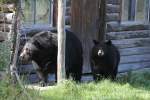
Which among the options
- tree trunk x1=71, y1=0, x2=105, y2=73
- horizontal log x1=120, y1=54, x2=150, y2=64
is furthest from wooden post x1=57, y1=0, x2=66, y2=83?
horizontal log x1=120, y1=54, x2=150, y2=64

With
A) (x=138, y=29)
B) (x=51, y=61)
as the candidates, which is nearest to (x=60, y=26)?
(x=51, y=61)

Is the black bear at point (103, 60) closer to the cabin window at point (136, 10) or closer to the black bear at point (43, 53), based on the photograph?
the black bear at point (43, 53)

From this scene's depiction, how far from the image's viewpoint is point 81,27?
14.1 m

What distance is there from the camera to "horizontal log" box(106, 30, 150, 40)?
1508 cm

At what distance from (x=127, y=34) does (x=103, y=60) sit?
306 cm

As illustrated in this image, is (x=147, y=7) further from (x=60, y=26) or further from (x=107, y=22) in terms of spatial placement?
(x=60, y=26)

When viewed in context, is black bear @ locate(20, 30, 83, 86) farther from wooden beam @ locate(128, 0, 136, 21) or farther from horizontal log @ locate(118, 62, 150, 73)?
wooden beam @ locate(128, 0, 136, 21)

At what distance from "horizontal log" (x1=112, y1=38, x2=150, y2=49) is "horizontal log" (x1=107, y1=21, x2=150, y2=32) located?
0.33 meters

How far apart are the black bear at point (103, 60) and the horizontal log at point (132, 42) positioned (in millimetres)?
2266

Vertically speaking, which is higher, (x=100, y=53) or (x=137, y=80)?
(x=100, y=53)

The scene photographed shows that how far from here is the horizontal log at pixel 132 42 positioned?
15433 millimetres

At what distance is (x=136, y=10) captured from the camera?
1619cm

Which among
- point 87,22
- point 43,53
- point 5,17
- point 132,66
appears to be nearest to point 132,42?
point 132,66

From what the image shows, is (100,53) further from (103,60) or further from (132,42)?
(132,42)
